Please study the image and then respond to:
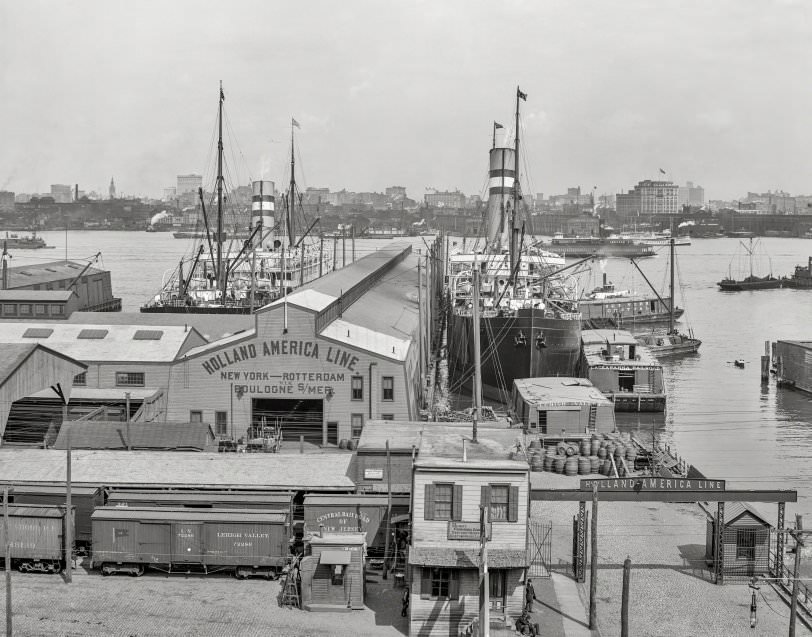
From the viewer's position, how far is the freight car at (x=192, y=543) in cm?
2564

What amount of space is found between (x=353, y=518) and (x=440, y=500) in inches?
189

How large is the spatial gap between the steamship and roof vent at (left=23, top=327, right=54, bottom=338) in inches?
735

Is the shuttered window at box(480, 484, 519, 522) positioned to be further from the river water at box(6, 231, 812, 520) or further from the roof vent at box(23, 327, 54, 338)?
the roof vent at box(23, 327, 54, 338)

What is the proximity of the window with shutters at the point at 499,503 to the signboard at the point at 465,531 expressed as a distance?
235 millimetres

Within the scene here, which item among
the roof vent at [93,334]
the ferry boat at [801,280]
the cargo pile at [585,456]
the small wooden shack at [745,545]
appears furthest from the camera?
the ferry boat at [801,280]

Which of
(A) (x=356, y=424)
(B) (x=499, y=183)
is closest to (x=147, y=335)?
(A) (x=356, y=424)

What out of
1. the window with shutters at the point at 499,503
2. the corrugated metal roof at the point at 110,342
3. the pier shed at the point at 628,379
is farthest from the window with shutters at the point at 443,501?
the pier shed at the point at 628,379

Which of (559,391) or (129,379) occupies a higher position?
(129,379)

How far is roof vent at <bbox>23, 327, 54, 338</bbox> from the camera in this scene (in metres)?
46.0

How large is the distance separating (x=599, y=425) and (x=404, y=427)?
1552 cm

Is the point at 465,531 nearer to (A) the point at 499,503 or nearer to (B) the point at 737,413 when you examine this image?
(A) the point at 499,503

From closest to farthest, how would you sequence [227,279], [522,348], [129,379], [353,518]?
[353,518] → [129,379] → [522,348] → [227,279]

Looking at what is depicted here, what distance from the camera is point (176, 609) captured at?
23438mm

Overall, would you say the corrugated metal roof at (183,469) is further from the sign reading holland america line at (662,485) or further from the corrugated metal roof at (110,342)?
the corrugated metal roof at (110,342)
